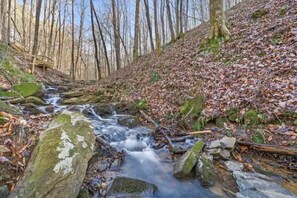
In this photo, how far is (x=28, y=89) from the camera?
891 centimetres

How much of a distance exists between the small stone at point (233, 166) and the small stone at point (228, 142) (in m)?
0.34

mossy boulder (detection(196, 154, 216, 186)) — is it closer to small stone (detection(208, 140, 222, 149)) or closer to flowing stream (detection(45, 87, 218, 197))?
flowing stream (detection(45, 87, 218, 197))

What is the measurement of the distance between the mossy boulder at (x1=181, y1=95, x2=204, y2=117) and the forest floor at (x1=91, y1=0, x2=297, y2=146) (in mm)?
133

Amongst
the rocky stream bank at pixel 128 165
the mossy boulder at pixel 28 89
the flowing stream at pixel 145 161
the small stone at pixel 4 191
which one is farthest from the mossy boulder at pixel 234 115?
the mossy boulder at pixel 28 89

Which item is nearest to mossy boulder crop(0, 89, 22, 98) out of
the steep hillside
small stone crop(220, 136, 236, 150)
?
the steep hillside

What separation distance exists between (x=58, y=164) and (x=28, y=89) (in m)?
7.26

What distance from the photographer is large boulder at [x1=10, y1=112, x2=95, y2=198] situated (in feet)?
8.29

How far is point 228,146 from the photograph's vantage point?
13.6ft

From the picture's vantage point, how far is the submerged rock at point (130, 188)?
→ 3.27 m

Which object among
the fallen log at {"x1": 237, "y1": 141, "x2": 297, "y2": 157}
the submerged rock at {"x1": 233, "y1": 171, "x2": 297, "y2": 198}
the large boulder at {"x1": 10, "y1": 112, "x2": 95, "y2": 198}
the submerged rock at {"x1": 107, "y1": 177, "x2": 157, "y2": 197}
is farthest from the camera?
the fallen log at {"x1": 237, "y1": 141, "x2": 297, "y2": 157}

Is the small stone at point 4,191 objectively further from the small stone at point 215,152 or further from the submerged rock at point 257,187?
the small stone at point 215,152

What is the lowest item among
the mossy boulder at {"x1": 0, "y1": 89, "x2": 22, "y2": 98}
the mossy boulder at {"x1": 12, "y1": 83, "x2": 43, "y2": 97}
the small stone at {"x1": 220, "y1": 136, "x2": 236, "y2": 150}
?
the small stone at {"x1": 220, "y1": 136, "x2": 236, "y2": 150}

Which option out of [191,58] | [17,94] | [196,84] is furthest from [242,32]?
[17,94]

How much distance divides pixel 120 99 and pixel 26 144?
232 inches
